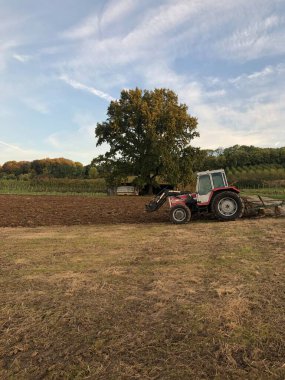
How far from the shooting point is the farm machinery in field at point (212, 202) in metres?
13.1

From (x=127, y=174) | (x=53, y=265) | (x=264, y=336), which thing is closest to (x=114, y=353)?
(x=264, y=336)

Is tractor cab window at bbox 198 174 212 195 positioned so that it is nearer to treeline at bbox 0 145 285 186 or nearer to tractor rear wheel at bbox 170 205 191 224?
tractor rear wheel at bbox 170 205 191 224

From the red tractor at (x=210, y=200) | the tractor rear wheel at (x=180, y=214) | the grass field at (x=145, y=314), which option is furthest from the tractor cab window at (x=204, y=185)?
the grass field at (x=145, y=314)

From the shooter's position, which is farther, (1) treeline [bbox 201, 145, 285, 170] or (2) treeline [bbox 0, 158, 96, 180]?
(2) treeline [bbox 0, 158, 96, 180]

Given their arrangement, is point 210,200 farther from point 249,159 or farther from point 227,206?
point 249,159

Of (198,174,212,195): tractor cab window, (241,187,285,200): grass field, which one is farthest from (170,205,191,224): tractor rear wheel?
(241,187,285,200): grass field

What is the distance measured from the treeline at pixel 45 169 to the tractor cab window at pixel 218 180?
84.0 metres

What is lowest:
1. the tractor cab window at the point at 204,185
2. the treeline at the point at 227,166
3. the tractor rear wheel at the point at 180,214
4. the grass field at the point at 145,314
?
the grass field at the point at 145,314

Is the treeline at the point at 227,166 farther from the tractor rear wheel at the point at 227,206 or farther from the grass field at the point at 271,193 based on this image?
the tractor rear wheel at the point at 227,206

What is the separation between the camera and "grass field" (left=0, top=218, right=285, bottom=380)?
3189 millimetres

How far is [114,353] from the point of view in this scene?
3387mm

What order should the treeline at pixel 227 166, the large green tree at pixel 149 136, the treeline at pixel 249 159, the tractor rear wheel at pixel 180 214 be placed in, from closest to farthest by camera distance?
the tractor rear wheel at pixel 180 214, the large green tree at pixel 149 136, the treeline at pixel 227 166, the treeline at pixel 249 159

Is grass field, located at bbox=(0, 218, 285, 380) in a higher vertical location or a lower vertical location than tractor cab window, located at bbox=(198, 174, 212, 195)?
lower

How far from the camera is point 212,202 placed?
13164mm
